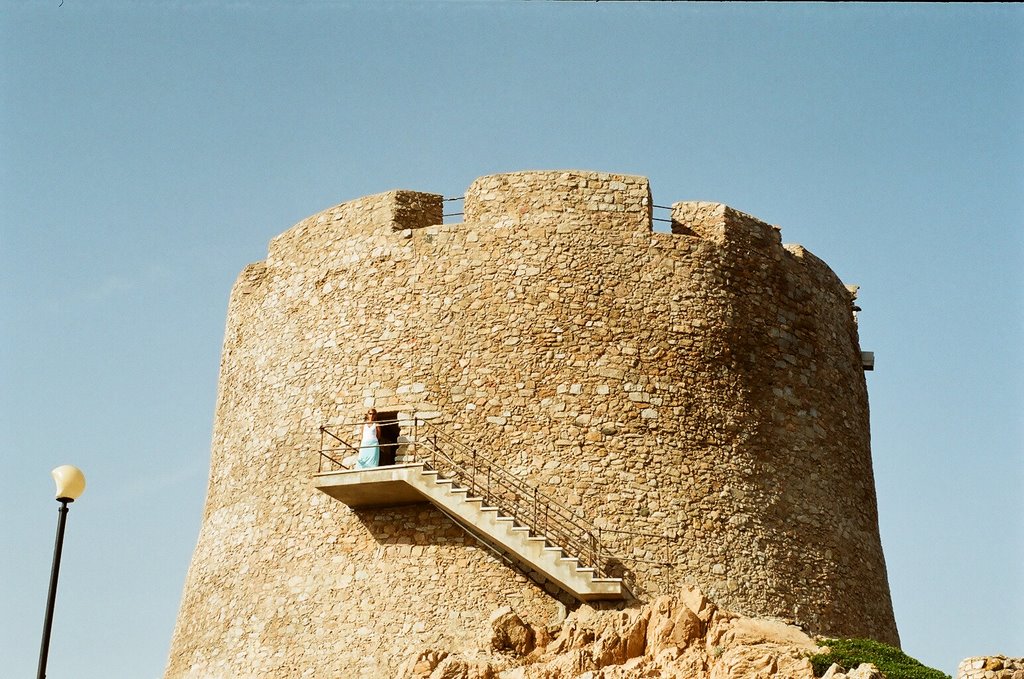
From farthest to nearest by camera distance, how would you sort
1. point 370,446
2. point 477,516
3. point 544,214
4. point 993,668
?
1. point 544,214
2. point 370,446
3. point 477,516
4. point 993,668

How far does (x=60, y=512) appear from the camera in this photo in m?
15.1

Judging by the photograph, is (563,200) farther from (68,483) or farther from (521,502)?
(68,483)

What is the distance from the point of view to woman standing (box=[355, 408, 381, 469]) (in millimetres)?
22750

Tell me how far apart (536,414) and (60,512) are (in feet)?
30.6

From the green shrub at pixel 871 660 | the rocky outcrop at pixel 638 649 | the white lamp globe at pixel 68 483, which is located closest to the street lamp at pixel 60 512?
the white lamp globe at pixel 68 483

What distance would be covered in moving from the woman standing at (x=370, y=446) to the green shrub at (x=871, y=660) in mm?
7111

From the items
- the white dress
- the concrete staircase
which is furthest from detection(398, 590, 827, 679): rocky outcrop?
the white dress

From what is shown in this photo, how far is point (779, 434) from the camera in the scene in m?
24.0

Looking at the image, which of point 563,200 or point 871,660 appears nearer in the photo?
point 871,660

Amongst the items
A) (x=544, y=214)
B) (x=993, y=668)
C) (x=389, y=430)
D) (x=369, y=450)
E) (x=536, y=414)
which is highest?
(x=544, y=214)

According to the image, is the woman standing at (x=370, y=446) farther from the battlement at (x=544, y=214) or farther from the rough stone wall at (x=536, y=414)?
the battlement at (x=544, y=214)

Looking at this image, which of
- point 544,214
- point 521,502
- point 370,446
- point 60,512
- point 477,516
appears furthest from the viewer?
point 544,214

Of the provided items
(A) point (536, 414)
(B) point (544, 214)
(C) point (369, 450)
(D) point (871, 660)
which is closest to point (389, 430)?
(C) point (369, 450)

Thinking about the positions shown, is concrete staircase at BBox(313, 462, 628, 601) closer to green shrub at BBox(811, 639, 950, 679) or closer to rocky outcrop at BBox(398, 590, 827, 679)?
rocky outcrop at BBox(398, 590, 827, 679)
